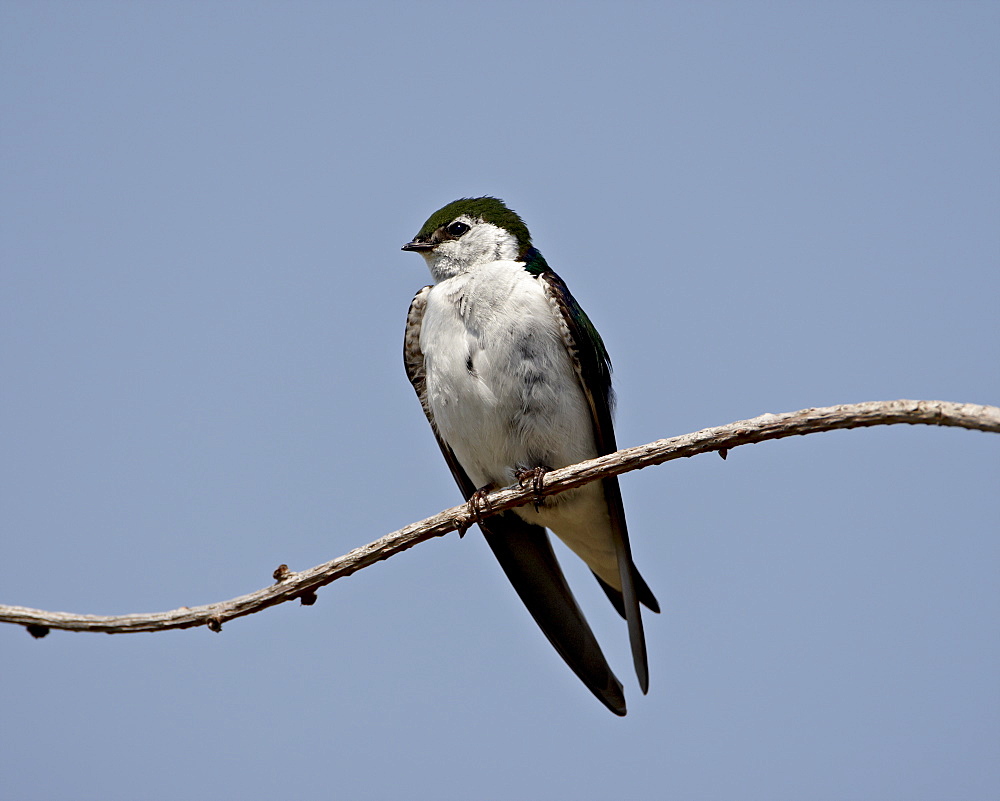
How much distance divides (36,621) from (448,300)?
320 cm

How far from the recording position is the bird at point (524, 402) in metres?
6.08

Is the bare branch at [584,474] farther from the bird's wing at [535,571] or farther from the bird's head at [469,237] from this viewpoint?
the bird's head at [469,237]

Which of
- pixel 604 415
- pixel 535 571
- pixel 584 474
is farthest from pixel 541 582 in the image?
pixel 584 474

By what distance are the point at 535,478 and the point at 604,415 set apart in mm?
1152

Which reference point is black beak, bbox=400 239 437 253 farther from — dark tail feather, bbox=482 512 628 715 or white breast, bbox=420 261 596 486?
dark tail feather, bbox=482 512 628 715

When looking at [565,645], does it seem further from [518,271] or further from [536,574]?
[518,271]

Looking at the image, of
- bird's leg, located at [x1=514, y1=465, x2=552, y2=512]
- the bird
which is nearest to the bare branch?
bird's leg, located at [x1=514, y1=465, x2=552, y2=512]

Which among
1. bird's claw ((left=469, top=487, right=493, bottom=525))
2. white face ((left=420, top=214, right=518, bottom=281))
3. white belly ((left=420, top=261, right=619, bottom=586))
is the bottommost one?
bird's claw ((left=469, top=487, right=493, bottom=525))

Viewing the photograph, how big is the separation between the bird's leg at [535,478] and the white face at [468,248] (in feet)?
5.02

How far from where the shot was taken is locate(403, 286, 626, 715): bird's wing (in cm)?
682

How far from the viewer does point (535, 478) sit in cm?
555

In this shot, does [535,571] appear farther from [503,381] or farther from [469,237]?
[469,237]

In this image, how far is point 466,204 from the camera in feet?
24.1

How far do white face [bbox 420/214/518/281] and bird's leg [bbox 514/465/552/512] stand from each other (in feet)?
5.02
